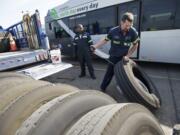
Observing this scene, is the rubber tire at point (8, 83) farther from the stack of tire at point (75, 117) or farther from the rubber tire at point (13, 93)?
the stack of tire at point (75, 117)

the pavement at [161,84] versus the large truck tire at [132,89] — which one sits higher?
the large truck tire at [132,89]

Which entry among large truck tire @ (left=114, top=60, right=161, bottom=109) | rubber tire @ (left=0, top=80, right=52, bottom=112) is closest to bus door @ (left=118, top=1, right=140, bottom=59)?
large truck tire @ (left=114, top=60, right=161, bottom=109)

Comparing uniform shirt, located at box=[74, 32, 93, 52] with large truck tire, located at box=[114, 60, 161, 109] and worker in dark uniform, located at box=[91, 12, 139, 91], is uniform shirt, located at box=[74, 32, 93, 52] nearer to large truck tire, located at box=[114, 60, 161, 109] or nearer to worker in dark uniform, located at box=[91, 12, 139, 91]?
worker in dark uniform, located at box=[91, 12, 139, 91]

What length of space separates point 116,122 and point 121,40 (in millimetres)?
3067

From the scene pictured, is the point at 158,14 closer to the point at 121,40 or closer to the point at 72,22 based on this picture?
the point at 121,40

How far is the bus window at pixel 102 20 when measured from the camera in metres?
7.64

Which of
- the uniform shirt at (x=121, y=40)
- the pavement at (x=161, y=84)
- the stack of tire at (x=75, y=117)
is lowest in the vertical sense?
the pavement at (x=161, y=84)

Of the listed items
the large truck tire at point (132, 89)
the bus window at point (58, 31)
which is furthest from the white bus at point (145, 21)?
the large truck tire at point (132, 89)

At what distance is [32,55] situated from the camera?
5.04 m

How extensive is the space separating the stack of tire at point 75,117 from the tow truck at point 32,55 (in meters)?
2.94

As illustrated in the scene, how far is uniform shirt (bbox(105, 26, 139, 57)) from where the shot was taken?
13.3 feet

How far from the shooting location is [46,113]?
4.63 ft

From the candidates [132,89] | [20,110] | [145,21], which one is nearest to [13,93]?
[20,110]

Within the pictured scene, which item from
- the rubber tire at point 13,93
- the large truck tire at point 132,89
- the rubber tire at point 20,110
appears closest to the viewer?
the rubber tire at point 20,110
